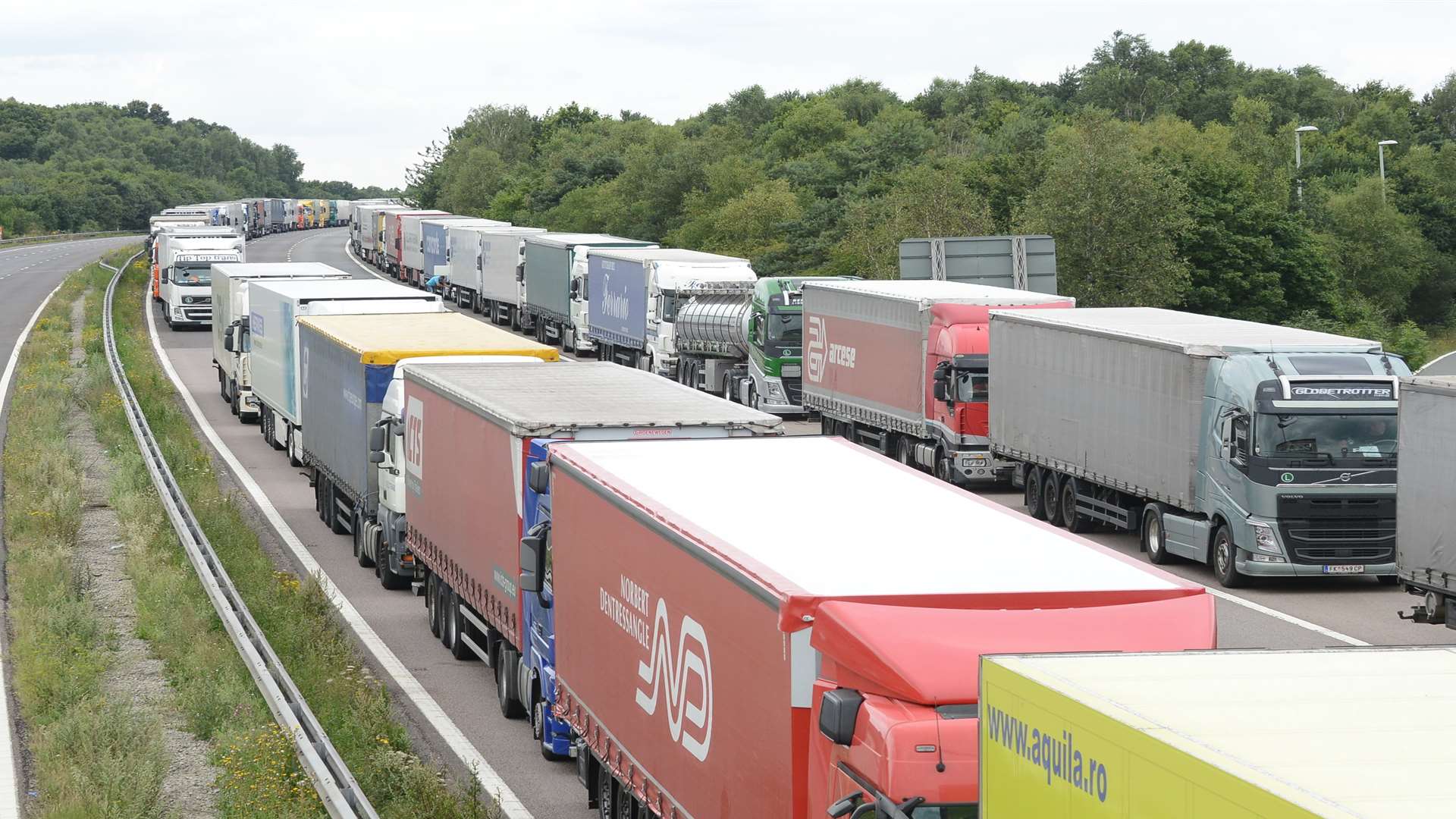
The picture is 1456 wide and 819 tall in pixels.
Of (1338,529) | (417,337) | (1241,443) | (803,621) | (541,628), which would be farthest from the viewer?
(417,337)

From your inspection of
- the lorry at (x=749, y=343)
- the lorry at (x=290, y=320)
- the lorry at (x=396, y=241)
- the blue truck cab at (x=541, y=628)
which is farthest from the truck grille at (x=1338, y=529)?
the lorry at (x=396, y=241)

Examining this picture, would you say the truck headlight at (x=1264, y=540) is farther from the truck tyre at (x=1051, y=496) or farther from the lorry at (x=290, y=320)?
the lorry at (x=290, y=320)

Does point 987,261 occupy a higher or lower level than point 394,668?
higher

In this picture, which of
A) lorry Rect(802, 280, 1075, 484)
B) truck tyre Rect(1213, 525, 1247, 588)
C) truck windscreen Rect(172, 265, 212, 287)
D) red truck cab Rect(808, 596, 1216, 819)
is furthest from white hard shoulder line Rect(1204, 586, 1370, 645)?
truck windscreen Rect(172, 265, 212, 287)

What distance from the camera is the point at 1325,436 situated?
22.0 m

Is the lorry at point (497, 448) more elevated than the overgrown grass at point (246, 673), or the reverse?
the lorry at point (497, 448)

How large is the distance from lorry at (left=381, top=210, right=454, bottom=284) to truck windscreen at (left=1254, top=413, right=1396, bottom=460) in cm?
6595

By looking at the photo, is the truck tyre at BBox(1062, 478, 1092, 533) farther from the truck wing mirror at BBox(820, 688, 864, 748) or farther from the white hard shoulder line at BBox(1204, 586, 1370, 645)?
the truck wing mirror at BBox(820, 688, 864, 748)

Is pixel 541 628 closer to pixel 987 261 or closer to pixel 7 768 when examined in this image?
pixel 7 768

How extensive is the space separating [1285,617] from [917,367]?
416 inches

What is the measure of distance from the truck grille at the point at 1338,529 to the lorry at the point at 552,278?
3293 cm

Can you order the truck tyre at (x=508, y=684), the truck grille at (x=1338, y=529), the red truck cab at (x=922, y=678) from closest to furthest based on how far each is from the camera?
the red truck cab at (x=922, y=678) → the truck tyre at (x=508, y=684) → the truck grille at (x=1338, y=529)

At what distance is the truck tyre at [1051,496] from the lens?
27.4m

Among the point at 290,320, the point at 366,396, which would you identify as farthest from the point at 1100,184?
the point at 366,396
